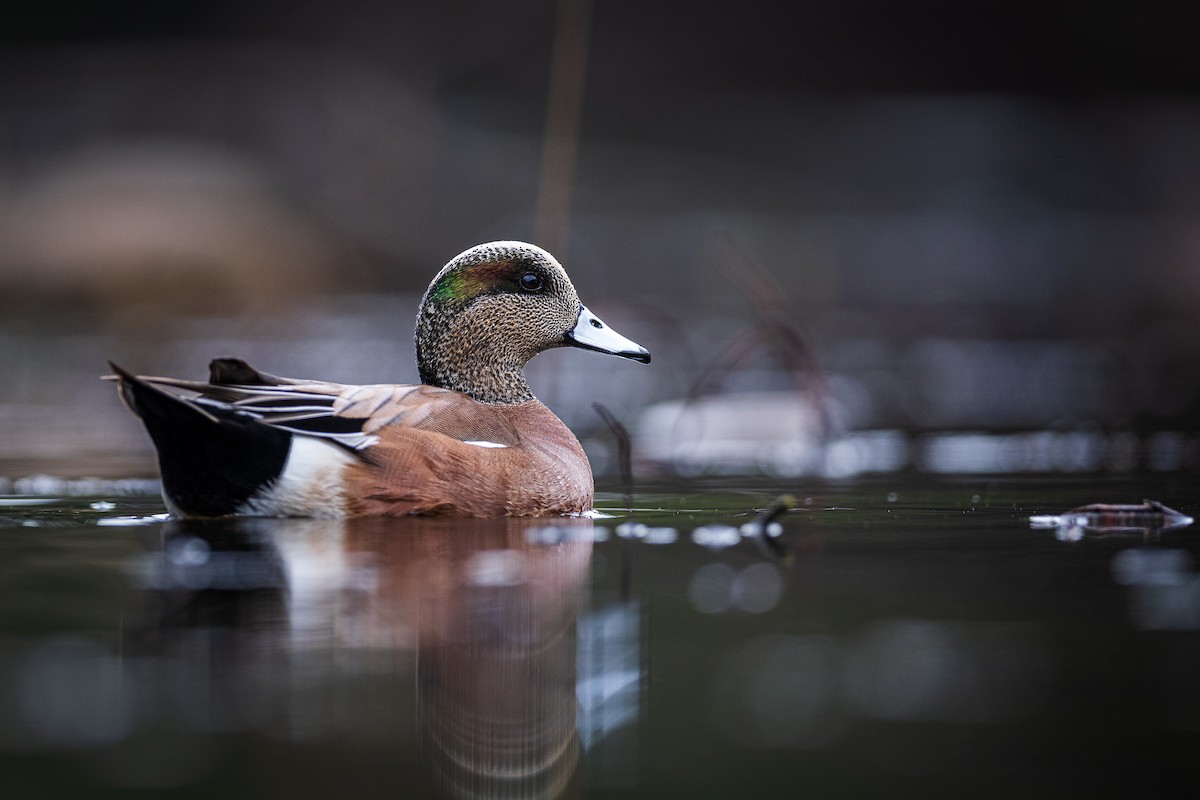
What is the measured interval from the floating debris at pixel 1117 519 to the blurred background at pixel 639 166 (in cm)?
733

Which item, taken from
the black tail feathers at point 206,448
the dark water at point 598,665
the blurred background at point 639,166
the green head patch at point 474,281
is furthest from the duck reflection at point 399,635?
the blurred background at point 639,166

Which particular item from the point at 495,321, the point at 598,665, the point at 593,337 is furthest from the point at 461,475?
the point at 598,665

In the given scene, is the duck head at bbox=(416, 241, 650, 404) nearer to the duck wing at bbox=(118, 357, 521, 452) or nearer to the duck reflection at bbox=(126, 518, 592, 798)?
the duck wing at bbox=(118, 357, 521, 452)

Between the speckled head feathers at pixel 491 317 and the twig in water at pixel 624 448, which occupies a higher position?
the speckled head feathers at pixel 491 317

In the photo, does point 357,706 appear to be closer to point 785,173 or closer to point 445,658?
point 445,658

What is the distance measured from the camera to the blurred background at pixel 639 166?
40.5 ft

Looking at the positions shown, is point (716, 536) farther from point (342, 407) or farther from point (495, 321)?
point (495, 321)

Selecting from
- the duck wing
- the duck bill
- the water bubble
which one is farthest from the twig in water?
the water bubble

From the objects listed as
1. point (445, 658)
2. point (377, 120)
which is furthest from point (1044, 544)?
point (377, 120)

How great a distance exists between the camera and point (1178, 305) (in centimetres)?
1345

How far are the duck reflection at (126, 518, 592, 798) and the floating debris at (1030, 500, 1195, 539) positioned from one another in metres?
1.24

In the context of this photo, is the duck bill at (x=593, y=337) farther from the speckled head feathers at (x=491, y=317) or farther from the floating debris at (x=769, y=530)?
the floating debris at (x=769, y=530)

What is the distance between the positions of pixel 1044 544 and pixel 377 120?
10.1 meters

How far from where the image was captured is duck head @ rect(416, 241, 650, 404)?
487cm
